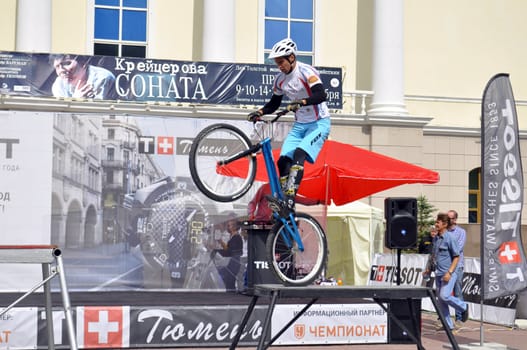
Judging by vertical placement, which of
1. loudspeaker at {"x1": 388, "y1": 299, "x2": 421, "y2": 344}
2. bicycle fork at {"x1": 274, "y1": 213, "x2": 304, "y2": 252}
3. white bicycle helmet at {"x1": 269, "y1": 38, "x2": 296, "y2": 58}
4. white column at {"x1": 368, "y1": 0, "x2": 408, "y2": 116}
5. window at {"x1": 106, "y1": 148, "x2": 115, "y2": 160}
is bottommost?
loudspeaker at {"x1": 388, "y1": 299, "x2": 421, "y2": 344}

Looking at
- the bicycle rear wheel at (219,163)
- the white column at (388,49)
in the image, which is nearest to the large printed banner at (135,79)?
the white column at (388,49)

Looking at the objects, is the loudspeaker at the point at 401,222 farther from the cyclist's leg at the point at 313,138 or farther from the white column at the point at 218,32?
the white column at the point at 218,32

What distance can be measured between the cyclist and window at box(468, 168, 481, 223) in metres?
21.1

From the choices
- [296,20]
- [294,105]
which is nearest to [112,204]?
[294,105]

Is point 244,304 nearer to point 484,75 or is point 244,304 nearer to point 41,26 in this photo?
point 41,26

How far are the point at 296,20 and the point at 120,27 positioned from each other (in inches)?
221

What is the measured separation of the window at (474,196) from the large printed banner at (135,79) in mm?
8273

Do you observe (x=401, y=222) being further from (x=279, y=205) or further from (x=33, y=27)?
(x=33, y=27)

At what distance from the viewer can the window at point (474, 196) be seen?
3017cm

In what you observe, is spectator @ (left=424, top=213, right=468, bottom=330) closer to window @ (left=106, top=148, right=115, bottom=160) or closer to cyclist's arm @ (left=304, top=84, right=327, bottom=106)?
window @ (left=106, top=148, right=115, bottom=160)

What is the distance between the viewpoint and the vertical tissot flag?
13266 mm

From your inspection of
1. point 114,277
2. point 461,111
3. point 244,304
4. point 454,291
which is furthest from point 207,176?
point 461,111

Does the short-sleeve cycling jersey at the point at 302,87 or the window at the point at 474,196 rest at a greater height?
the short-sleeve cycling jersey at the point at 302,87

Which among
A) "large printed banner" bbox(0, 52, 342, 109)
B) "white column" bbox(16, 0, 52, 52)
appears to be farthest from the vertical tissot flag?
"white column" bbox(16, 0, 52, 52)
